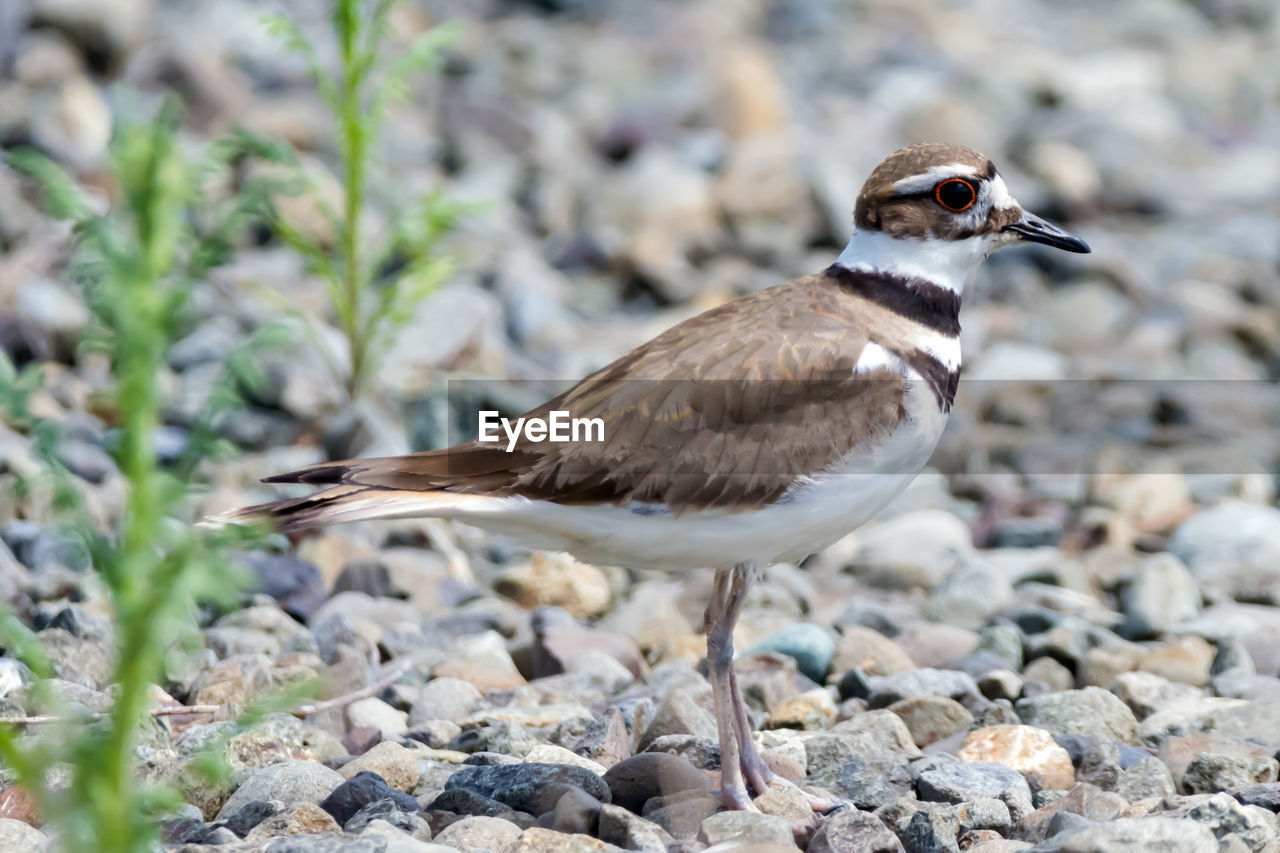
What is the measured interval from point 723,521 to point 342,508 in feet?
3.46

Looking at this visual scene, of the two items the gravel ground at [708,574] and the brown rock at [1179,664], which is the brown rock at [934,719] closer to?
the gravel ground at [708,574]

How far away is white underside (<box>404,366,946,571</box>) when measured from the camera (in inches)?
168

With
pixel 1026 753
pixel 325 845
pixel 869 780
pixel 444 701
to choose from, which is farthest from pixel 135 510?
pixel 1026 753

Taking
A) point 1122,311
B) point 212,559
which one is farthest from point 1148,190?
point 212,559

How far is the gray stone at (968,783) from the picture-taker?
14.0 feet

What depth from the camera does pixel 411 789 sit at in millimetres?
4359

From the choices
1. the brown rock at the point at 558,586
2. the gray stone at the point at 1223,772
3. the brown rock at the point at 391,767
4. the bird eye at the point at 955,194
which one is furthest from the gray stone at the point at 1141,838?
the brown rock at the point at 558,586

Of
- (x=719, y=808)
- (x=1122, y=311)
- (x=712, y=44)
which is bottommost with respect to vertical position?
(x=719, y=808)

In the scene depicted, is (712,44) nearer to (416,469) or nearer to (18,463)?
(18,463)

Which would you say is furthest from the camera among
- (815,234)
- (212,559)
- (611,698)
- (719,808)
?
(815,234)

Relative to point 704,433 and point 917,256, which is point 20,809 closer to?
A: point 704,433

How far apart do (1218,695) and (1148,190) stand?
7622 mm

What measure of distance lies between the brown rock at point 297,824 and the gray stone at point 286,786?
13 centimetres

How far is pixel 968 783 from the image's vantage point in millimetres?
4297
